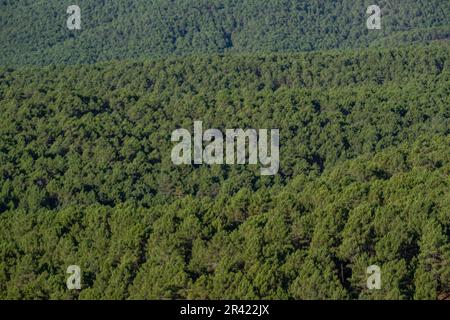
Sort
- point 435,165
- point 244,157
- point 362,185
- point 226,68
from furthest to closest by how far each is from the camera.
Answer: point 226,68 < point 244,157 < point 435,165 < point 362,185

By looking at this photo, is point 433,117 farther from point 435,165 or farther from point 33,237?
point 33,237

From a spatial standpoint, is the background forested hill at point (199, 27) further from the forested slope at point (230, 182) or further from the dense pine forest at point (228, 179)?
the forested slope at point (230, 182)

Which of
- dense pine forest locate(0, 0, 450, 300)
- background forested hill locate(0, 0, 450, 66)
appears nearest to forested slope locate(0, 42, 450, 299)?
dense pine forest locate(0, 0, 450, 300)

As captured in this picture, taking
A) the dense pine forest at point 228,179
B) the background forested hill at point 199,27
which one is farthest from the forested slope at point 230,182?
the background forested hill at point 199,27

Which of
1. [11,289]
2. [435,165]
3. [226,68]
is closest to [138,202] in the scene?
[435,165]

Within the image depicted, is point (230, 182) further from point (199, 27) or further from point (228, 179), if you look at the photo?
point (199, 27)

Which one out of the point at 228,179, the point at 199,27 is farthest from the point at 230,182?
the point at 199,27
